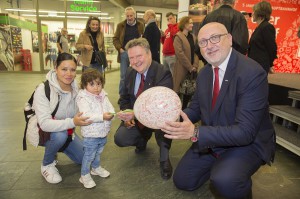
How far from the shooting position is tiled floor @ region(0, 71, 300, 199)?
1988mm

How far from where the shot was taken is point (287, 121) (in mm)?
3137

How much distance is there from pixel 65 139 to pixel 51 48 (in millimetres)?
9270

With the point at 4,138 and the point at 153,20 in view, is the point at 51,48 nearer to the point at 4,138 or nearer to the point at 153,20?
the point at 153,20

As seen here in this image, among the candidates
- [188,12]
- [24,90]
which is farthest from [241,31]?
[24,90]

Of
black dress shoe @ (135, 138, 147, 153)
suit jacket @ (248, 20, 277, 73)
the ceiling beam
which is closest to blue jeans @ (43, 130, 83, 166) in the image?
black dress shoe @ (135, 138, 147, 153)

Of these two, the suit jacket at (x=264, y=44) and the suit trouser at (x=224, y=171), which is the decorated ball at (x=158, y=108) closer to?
the suit trouser at (x=224, y=171)

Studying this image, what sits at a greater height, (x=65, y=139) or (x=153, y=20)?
(x=153, y=20)

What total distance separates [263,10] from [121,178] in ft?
9.73

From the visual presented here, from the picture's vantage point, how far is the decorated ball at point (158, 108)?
1548 mm

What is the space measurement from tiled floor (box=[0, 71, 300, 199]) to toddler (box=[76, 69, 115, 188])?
0.19 m

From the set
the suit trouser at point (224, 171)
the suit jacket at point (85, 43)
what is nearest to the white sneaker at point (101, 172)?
the suit trouser at point (224, 171)

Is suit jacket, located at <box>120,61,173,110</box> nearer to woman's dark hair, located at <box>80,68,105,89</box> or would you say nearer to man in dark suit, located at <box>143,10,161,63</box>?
woman's dark hair, located at <box>80,68,105,89</box>

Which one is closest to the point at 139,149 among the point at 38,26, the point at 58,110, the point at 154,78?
the point at 154,78

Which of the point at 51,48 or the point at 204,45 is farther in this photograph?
the point at 51,48
